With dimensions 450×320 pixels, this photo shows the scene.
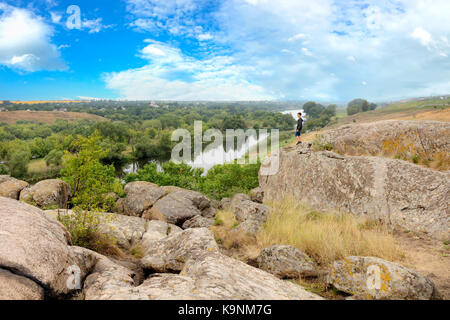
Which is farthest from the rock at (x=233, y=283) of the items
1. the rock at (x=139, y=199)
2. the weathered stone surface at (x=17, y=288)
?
the rock at (x=139, y=199)

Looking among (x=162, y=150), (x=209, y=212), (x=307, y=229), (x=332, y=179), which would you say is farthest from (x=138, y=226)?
(x=162, y=150)

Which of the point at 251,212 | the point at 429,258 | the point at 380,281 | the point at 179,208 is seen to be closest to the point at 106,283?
the point at 380,281

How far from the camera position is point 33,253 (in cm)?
373

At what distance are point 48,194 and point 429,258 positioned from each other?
16.9 m

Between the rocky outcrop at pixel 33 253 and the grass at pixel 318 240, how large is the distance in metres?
4.55

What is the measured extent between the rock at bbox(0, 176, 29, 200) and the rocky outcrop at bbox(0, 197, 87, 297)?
1404 cm

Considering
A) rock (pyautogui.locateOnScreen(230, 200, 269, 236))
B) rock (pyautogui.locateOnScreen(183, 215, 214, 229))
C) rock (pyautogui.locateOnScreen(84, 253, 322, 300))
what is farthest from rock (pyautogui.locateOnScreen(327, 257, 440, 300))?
rock (pyautogui.locateOnScreen(183, 215, 214, 229))

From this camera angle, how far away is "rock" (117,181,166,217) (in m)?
16.2

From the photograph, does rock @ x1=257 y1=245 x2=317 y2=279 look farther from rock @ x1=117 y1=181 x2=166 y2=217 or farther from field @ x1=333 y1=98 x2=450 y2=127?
field @ x1=333 y1=98 x2=450 y2=127

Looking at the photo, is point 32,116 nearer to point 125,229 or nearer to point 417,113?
point 125,229

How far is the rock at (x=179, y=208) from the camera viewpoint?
14.8 metres

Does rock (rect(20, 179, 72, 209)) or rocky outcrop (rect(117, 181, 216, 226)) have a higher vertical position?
rock (rect(20, 179, 72, 209))
